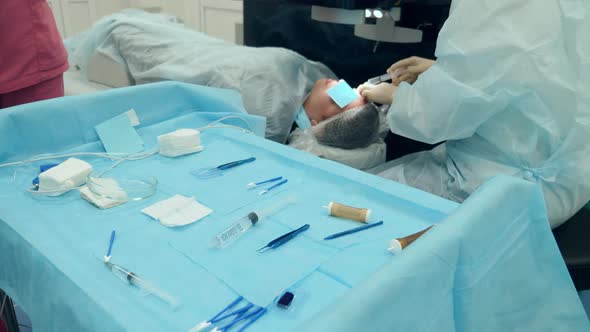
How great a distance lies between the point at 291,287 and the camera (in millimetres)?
554

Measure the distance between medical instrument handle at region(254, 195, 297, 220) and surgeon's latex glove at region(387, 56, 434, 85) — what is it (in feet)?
2.55

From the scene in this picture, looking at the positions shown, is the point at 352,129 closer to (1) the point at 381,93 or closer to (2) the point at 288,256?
(1) the point at 381,93

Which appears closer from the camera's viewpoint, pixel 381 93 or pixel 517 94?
pixel 517 94

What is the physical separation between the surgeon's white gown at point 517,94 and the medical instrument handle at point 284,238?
56cm

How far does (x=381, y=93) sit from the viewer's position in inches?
55.4

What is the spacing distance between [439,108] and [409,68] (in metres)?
0.35

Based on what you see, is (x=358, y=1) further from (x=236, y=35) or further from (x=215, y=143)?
(x=236, y=35)

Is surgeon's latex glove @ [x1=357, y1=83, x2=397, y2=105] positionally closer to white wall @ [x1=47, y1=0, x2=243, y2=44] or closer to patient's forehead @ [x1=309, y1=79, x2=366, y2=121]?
patient's forehead @ [x1=309, y1=79, x2=366, y2=121]

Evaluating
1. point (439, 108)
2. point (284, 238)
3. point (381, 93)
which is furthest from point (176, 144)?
point (381, 93)

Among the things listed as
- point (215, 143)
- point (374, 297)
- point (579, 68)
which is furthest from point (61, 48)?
point (579, 68)

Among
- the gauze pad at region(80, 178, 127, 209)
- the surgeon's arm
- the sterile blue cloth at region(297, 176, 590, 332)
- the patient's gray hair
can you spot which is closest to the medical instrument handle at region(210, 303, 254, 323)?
the sterile blue cloth at region(297, 176, 590, 332)

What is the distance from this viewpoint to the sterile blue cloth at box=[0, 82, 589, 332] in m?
0.49

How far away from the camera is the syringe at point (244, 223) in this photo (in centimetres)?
64

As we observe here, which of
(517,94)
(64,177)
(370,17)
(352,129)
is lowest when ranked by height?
(352,129)
